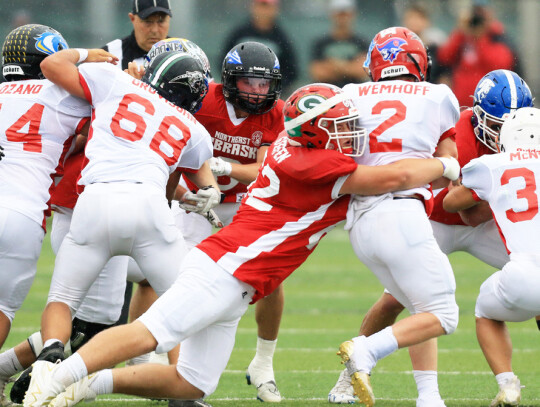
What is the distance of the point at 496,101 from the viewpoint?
17.4 feet

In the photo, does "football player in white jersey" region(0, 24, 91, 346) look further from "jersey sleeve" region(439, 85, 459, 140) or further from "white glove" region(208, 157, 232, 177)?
"jersey sleeve" region(439, 85, 459, 140)

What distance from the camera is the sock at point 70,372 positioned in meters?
4.15

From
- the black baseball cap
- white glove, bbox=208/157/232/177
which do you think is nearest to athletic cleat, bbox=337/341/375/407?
white glove, bbox=208/157/232/177

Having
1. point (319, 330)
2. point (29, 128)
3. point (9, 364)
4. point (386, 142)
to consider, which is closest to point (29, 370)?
point (9, 364)

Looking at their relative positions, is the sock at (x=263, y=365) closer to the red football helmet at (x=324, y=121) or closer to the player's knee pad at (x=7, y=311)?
the player's knee pad at (x=7, y=311)

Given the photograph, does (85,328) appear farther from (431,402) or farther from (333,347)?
(333,347)

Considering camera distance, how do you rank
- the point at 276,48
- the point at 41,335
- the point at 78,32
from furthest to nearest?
the point at 78,32 → the point at 276,48 → the point at 41,335

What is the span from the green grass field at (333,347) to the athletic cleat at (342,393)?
7cm

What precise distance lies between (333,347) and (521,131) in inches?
117

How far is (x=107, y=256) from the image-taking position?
4742mm

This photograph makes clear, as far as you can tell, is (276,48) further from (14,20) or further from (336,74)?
(14,20)

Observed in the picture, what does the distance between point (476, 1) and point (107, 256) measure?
381 inches

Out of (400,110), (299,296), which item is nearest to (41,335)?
(400,110)

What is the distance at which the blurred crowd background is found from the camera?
46.7 feet
